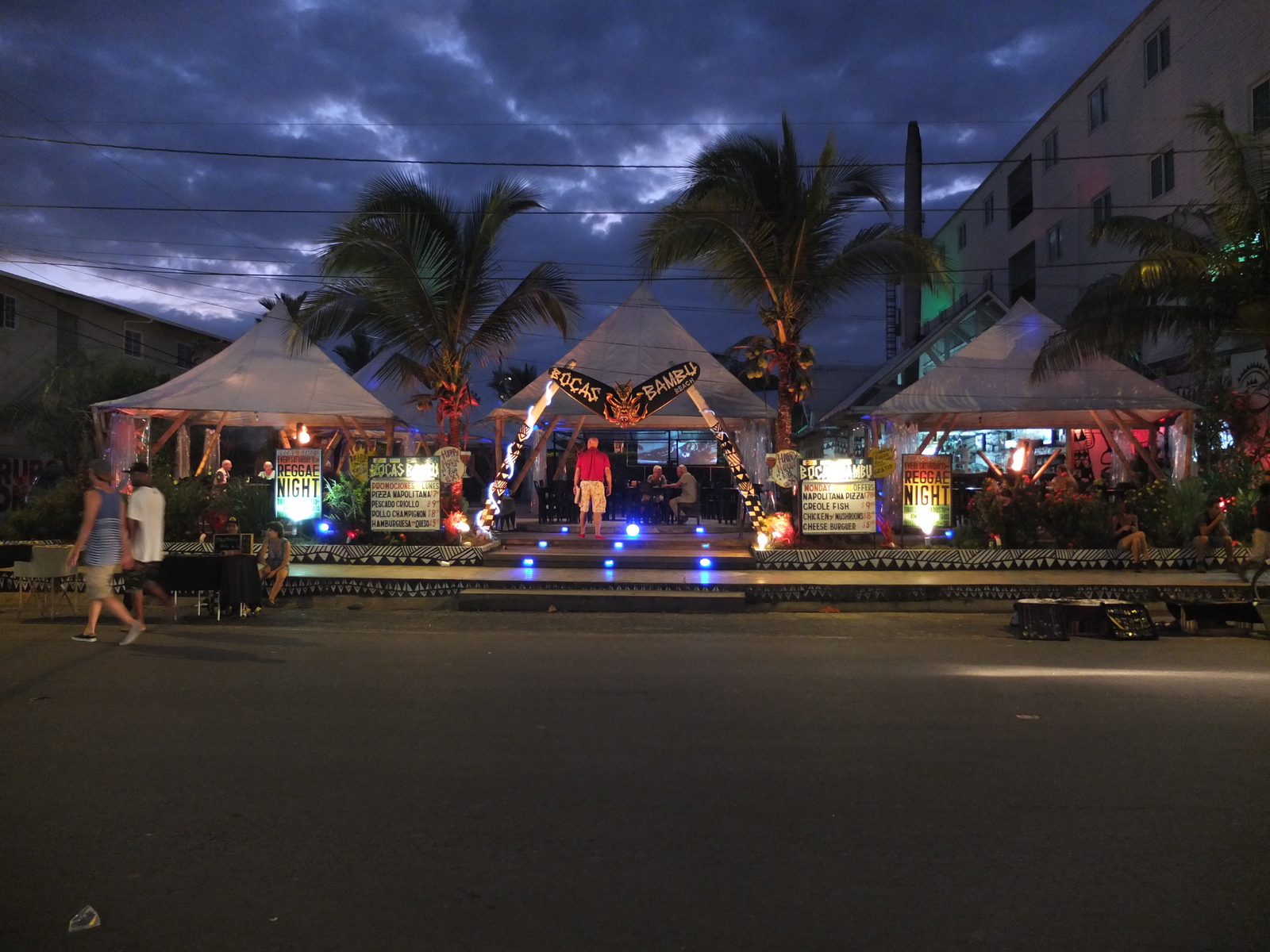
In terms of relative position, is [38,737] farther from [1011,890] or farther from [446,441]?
[446,441]

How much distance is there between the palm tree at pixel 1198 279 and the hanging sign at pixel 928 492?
292 cm

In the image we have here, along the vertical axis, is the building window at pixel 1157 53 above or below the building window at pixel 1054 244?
above

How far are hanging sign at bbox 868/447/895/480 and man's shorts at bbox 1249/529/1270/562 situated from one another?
533 centimetres

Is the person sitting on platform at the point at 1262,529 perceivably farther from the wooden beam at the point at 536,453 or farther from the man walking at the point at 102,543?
the man walking at the point at 102,543

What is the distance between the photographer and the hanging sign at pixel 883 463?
16.4m

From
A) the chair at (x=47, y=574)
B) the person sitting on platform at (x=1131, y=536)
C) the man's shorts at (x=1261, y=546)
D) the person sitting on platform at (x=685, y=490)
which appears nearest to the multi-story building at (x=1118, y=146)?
the person sitting on platform at (x=1131, y=536)

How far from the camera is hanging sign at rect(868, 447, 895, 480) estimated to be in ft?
53.7

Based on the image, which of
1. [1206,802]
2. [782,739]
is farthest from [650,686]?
[1206,802]

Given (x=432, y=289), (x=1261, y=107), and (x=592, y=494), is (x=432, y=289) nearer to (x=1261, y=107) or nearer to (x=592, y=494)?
(x=592, y=494)

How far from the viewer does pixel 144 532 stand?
33.3 ft

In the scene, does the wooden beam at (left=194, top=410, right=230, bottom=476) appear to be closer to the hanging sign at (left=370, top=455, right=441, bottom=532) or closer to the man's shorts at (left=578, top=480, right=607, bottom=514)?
the hanging sign at (left=370, top=455, right=441, bottom=532)

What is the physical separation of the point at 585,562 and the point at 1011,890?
12.2 m

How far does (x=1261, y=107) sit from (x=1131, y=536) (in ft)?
40.1

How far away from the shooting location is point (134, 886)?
4035 mm
